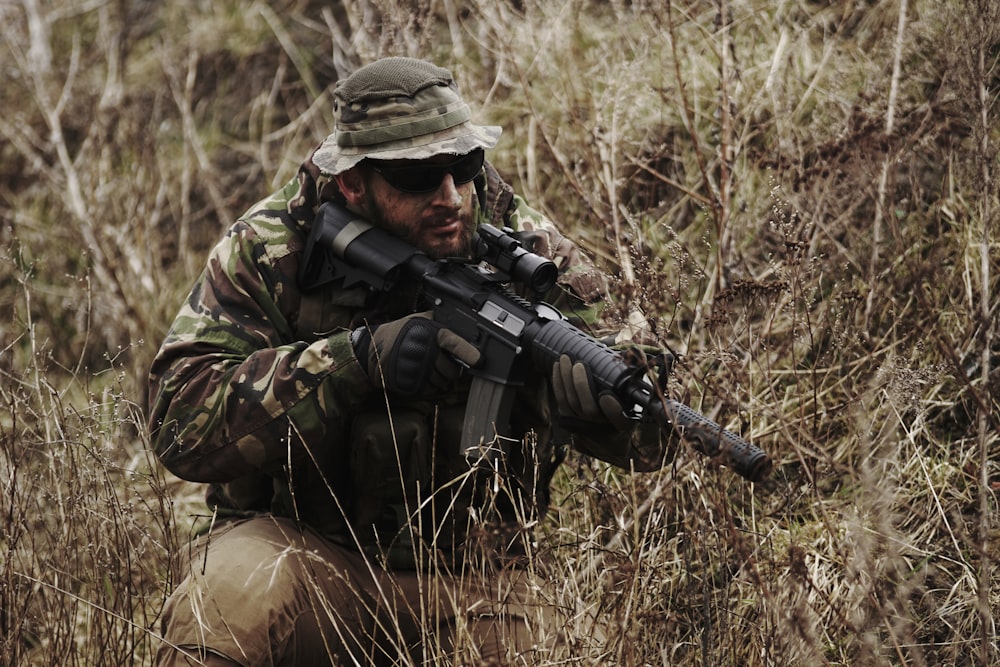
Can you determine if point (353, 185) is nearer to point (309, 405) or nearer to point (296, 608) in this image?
point (309, 405)

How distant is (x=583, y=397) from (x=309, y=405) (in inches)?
27.9

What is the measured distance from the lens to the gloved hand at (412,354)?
267cm

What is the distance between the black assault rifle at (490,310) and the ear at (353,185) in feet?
0.18

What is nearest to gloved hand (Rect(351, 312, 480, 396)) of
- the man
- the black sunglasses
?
the man

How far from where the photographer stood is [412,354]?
267 cm

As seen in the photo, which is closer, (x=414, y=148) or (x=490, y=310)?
(x=490, y=310)

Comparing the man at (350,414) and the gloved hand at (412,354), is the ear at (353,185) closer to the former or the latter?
the man at (350,414)

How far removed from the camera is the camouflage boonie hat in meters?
2.89

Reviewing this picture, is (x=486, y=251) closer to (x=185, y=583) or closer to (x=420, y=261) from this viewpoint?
(x=420, y=261)

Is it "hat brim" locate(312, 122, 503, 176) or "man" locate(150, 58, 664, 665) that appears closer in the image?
"man" locate(150, 58, 664, 665)

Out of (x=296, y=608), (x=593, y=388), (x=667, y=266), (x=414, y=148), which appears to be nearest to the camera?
(x=593, y=388)

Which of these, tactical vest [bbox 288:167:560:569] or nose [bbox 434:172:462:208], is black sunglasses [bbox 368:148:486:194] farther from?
tactical vest [bbox 288:167:560:569]

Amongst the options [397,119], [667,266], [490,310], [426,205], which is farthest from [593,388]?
[667,266]

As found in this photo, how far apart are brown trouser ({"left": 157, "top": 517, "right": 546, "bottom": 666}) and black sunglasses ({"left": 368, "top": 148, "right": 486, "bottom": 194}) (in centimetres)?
92
